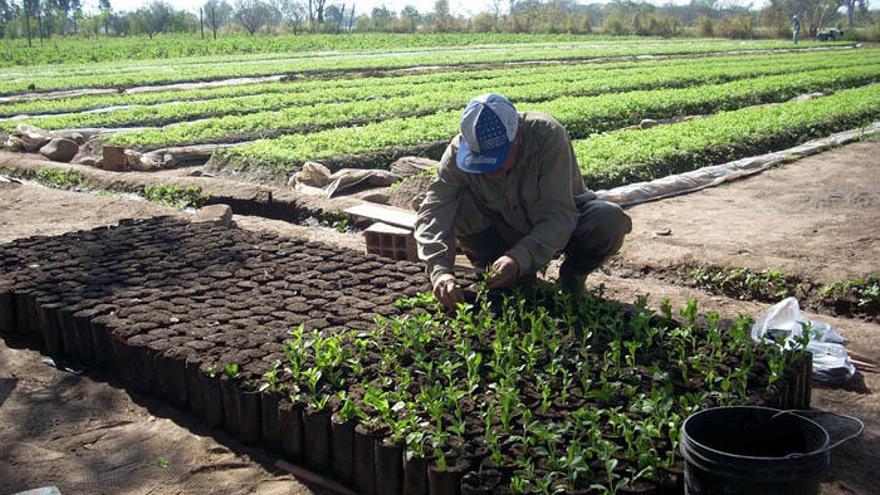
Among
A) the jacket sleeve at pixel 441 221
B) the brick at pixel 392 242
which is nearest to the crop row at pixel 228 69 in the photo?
the brick at pixel 392 242

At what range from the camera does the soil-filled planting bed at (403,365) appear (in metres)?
3.33

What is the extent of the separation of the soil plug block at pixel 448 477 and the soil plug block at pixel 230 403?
125 cm

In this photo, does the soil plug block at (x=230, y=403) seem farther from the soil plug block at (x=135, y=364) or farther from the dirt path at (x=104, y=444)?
the soil plug block at (x=135, y=364)

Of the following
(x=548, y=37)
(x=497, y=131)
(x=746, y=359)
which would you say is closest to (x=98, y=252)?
(x=497, y=131)

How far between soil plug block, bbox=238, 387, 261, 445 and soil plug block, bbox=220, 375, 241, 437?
0.03 meters

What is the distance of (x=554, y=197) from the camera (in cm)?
489

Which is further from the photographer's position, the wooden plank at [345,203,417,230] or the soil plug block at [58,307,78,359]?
the wooden plank at [345,203,417,230]

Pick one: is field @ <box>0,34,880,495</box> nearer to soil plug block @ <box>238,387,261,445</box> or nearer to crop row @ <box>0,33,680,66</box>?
soil plug block @ <box>238,387,261,445</box>

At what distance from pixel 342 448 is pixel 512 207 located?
6.77 feet

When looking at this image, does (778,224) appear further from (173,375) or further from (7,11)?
(7,11)

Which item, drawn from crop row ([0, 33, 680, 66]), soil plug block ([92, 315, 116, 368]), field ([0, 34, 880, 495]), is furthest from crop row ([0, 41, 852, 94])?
soil plug block ([92, 315, 116, 368])

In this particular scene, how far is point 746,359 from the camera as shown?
4043 mm

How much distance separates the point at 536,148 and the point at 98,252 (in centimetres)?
330

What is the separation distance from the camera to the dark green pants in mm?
5227
